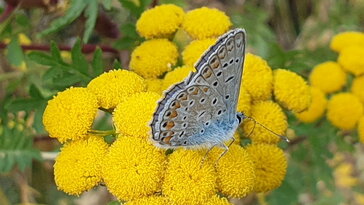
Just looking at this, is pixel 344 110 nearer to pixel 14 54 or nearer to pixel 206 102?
pixel 206 102

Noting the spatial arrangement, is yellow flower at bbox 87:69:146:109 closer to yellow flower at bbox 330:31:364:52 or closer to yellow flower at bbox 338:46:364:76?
yellow flower at bbox 338:46:364:76

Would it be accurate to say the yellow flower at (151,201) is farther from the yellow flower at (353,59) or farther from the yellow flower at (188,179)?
the yellow flower at (353,59)

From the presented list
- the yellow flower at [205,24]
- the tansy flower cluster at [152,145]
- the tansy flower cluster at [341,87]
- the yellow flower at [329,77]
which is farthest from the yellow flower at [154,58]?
the yellow flower at [329,77]

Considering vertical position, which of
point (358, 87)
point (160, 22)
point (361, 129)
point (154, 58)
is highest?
point (160, 22)

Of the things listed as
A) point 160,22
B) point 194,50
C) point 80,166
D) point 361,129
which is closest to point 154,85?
point 194,50

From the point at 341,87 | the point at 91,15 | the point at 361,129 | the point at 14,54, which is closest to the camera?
the point at 91,15

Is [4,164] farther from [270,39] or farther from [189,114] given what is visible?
[270,39]
